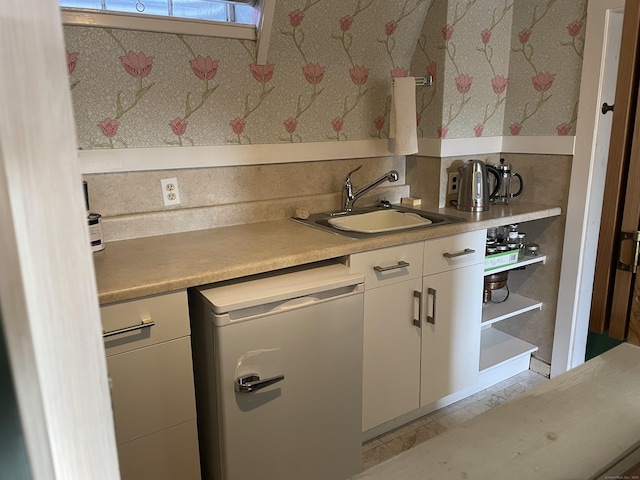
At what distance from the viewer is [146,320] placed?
1421 millimetres

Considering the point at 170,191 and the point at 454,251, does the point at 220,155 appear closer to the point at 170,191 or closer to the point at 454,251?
the point at 170,191

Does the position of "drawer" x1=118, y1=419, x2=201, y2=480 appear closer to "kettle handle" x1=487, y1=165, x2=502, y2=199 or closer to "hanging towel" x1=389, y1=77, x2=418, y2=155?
"hanging towel" x1=389, y1=77, x2=418, y2=155

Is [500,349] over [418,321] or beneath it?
beneath

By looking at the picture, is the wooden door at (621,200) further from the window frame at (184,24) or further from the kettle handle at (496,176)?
the kettle handle at (496,176)

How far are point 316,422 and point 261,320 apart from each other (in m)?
0.46

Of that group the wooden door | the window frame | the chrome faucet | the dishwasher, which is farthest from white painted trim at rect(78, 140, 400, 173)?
the wooden door

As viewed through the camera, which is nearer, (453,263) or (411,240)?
Result: (411,240)

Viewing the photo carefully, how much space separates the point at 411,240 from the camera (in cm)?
197

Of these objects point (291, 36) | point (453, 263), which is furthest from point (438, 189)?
point (291, 36)

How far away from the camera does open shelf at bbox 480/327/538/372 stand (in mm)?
2537

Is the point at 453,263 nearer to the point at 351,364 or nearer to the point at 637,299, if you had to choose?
the point at 351,364

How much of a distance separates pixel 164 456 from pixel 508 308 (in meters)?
1.83

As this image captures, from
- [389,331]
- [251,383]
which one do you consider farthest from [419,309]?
[251,383]

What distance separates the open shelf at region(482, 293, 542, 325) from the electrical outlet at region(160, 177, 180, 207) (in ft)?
5.06
